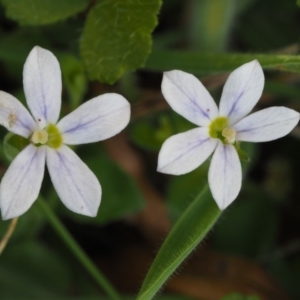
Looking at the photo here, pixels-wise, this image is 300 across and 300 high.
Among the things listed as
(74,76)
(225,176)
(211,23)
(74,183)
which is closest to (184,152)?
(225,176)

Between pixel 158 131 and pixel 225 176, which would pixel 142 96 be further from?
pixel 225 176

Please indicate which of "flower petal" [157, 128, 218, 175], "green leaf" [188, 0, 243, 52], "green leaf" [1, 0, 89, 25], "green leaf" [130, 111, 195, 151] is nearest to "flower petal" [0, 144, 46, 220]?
"flower petal" [157, 128, 218, 175]

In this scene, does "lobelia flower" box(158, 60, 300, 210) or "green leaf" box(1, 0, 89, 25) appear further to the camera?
"green leaf" box(1, 0, 89, 25)

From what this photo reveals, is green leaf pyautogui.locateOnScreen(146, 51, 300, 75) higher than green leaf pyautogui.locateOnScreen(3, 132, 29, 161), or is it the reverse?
green leaf pyautogui.locateOnScreen(146, 51, 300, 75)

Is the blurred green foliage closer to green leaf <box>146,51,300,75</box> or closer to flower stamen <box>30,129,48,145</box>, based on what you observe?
green leaf <box>146,51,300,75</box>

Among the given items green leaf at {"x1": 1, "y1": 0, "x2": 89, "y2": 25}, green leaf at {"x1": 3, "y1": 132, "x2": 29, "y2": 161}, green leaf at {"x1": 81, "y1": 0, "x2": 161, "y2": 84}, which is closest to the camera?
green leaf at {"x1": 3, "y1": 132, "x2": 29, "y2": 161}

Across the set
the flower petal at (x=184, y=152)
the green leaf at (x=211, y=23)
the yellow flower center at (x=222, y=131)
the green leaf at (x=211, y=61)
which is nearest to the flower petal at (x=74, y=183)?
the flower petal at (x=184, y=152)
